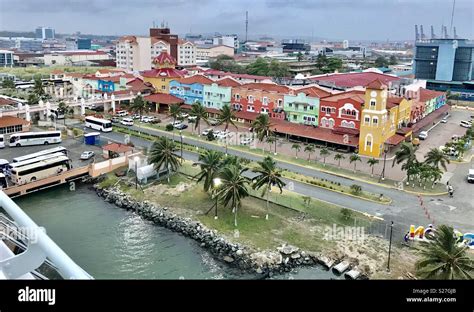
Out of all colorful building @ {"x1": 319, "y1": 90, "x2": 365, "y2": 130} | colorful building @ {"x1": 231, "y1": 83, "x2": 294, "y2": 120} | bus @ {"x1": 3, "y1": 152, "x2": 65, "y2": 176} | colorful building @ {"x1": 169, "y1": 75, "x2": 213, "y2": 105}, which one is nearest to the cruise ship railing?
bus @ {"x1": 3, "y1": 152, "x2": 65, "y2": 176}

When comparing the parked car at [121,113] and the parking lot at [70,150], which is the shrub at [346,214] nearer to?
the parking lot at [70,150]

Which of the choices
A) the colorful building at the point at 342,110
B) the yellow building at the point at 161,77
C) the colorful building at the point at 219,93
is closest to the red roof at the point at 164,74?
the yellow building at the point at 161,77

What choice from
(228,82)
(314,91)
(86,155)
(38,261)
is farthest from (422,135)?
(38,261)

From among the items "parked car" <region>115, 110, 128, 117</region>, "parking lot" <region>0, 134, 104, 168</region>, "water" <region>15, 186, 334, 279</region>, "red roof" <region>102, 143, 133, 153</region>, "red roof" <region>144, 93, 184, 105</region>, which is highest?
"red roof" <region>144, 93, 184, 105</region>

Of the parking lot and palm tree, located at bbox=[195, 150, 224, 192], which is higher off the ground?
palm tree, located at bbox=[195, 150, 224, 192]

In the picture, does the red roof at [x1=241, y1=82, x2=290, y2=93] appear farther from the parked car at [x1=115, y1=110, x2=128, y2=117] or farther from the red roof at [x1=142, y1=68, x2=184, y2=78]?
the parked car at [x1=115, y1=110, x2=128, y2=117]

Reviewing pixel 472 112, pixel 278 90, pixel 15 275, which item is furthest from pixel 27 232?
pixel 472 112

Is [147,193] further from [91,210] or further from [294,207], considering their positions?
[294,207]
